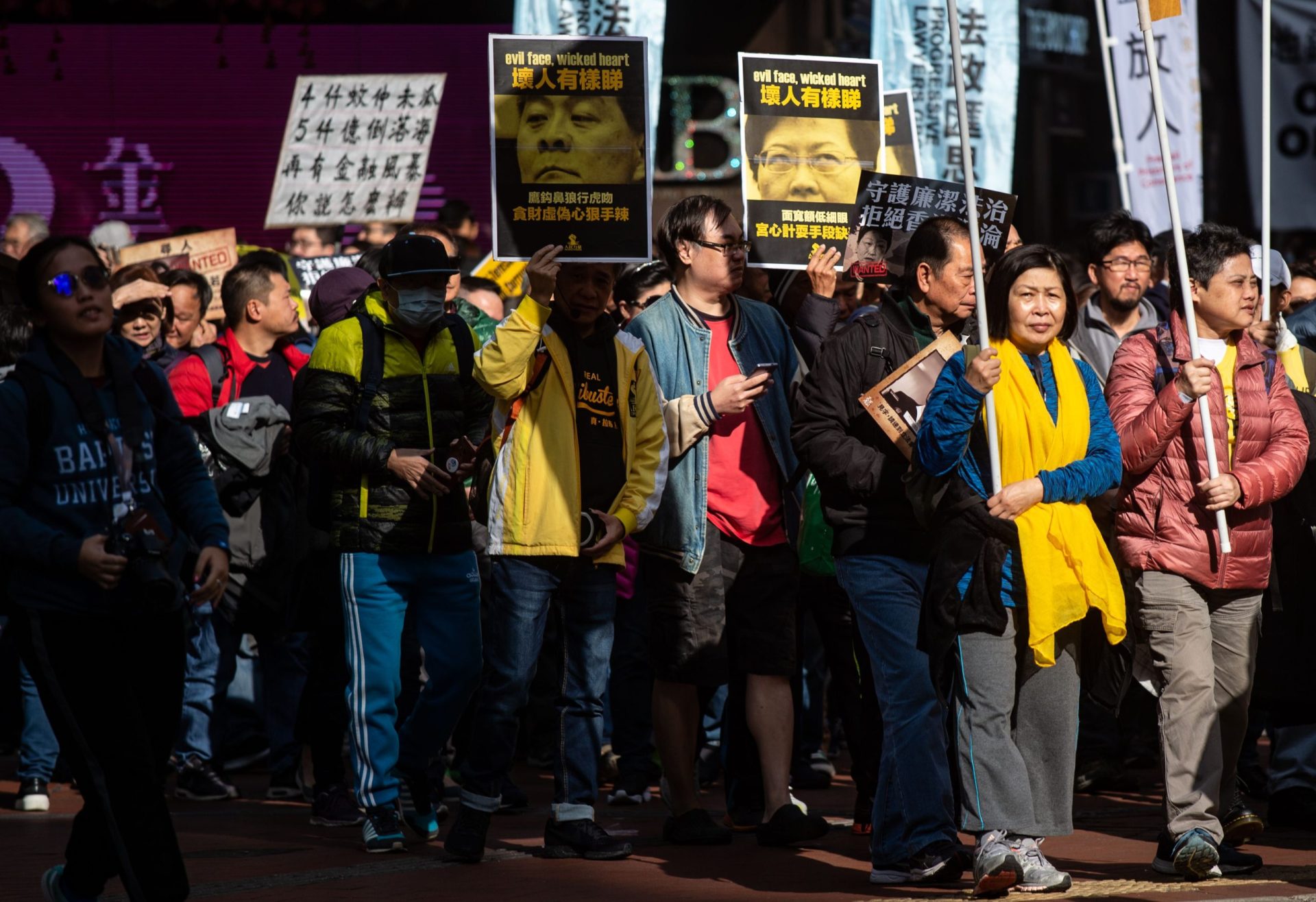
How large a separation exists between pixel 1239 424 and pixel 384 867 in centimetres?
352

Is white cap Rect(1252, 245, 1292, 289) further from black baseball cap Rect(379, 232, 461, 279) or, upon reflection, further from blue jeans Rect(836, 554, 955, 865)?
→ black baseball cap Rect(379, 232, 461, 279)

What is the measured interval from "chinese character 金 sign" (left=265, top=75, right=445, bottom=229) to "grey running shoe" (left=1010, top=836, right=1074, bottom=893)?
7905mm

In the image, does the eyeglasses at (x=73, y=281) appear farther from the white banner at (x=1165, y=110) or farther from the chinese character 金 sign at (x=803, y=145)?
the white banner at (x=1165, y=110)

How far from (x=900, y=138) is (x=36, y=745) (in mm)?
5195

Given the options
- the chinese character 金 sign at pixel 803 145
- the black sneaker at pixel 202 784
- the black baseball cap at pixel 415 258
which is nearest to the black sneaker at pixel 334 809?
the black sneaker at pixel 202 784

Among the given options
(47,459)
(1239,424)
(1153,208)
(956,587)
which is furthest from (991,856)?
(1153,208)

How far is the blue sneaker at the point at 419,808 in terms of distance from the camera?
7609 millimetres

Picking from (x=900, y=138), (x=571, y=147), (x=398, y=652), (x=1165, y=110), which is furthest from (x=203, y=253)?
(x=1165, y=110)

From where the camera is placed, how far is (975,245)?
6.33 m

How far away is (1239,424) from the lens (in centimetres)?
711

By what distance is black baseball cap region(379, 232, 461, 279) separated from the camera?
734 centimetres

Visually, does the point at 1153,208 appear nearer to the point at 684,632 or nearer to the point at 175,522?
the point at 684,632

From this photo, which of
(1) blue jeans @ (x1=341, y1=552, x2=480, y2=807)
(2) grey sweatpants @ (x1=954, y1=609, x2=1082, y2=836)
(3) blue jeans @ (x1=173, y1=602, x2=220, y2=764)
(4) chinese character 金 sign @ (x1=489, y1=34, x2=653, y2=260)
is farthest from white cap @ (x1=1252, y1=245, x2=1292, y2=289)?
(3) blue jeans @ (x1=173, y1=602, x2=220, y2=764)

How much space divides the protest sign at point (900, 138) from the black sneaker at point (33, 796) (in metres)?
5.06
